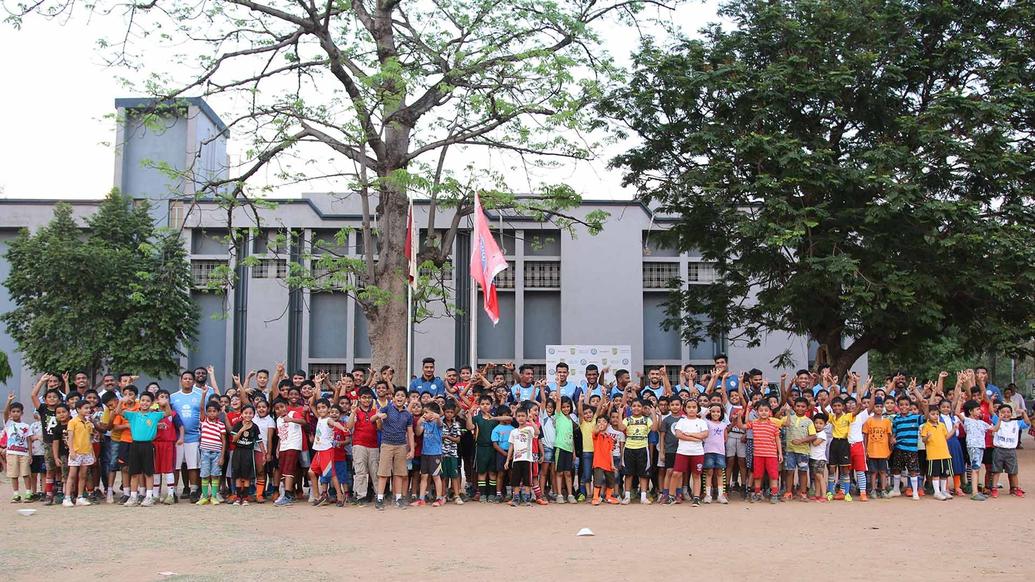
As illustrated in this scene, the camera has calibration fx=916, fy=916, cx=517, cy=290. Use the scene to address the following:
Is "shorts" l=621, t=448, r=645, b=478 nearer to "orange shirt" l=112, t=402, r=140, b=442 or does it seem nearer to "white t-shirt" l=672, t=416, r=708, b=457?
"white t-shirt" l=672, t=416, r=708, b=457

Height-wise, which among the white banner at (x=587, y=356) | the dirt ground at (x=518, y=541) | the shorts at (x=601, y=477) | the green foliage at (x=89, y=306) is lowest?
the dirt ground at (x=518, y=541)

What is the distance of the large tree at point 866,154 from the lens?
56.5 feet

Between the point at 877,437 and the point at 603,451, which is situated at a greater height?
the point at 877,437

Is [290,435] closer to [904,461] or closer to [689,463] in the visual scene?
[689,463]

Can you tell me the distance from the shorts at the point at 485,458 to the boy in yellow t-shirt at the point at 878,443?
16.5ft

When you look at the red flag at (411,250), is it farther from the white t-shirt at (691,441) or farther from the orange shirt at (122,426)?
the white t-shirt at (691,441)

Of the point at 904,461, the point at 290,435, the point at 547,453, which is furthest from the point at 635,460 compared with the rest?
the point at 290,435

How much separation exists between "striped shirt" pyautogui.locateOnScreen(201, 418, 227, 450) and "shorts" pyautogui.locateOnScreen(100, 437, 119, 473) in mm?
1123

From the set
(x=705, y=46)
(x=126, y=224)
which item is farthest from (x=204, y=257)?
(x=705, y=46)

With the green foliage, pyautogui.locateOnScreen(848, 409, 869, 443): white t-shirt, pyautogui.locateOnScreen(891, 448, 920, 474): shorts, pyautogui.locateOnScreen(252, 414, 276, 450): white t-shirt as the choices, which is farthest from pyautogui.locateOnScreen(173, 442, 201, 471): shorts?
the green foliage

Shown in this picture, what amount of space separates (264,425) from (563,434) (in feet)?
13.0

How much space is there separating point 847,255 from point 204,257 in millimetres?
16833

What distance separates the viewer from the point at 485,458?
12125 millimetres

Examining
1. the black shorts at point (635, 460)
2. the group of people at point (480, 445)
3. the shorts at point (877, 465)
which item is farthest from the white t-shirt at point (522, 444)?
the shorts at point (877, 465)
